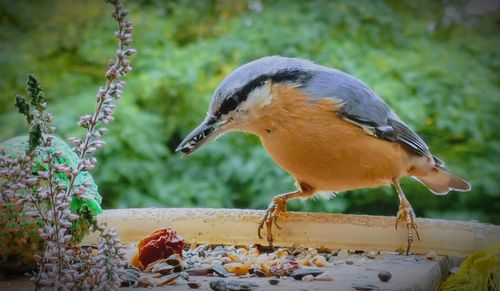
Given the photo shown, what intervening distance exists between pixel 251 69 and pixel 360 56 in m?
1.77

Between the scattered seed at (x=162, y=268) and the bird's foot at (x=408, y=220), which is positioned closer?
the scattered seed at (x=162, y=268)

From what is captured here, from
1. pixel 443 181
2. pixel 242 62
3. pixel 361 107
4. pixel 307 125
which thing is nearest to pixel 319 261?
pixel 307 125

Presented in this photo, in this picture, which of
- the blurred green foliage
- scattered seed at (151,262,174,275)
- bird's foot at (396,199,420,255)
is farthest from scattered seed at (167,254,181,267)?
the blurred green foliage

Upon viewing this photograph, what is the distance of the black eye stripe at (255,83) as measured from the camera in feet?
5.66

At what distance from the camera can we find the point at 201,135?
1.71m

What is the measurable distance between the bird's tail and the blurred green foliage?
0.91 m

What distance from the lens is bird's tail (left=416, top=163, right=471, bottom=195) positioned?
2246mm

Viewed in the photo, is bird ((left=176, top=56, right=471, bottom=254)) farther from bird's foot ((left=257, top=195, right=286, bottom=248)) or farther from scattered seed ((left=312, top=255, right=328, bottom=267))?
scattered seed ((left=312, top=255, right=328, bottom=267))

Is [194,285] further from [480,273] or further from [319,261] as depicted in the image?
[480,273]

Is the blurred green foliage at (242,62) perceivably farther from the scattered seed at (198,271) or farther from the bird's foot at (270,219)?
the scattered seed at (198,271)

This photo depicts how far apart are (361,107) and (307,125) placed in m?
0.20

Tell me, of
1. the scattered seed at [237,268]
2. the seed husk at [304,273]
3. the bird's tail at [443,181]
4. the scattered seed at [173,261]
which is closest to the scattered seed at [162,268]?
the scattered seed at [173,261]

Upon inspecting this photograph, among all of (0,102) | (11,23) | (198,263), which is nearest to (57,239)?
(198,263)

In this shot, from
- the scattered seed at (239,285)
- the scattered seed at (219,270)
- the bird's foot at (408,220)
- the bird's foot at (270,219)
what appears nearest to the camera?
the scattered seed at (239,285)
